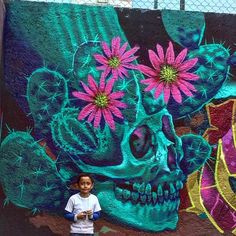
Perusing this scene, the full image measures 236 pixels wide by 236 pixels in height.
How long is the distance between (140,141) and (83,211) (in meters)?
1.27

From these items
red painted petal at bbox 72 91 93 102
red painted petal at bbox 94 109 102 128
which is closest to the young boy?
red painted petal at bbox 94 109 102 128

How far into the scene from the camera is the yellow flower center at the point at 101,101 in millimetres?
6141

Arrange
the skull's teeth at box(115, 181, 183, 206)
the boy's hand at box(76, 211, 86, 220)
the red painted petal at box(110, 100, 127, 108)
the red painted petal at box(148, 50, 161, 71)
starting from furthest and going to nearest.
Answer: the red painted petal at box(148, 50, 161, 71) < the red painted petal at box(110, 100, 127, 108) < the skull's teeth at box(115, 181, 183, 206) < the boy's hand at box(76, 211, 86, 220)

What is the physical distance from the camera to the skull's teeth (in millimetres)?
6055

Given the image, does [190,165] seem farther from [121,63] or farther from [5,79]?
[5,79]

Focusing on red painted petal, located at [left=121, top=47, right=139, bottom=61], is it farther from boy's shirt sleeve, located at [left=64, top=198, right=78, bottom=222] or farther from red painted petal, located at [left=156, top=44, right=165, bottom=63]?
boy's shirt sleeve, located at [left=64, top=198, right=78, bottom=222]

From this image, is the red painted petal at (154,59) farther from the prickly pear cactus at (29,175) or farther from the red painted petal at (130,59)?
the prickly pear cactus at (29,175)

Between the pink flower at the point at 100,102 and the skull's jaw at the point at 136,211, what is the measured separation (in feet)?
2.65

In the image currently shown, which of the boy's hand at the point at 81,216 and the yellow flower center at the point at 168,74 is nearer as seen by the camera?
the boy's hand at the point at 81,216

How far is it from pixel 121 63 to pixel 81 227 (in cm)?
211

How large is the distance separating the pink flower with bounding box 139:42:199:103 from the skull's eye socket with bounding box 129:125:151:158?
0.46 meters

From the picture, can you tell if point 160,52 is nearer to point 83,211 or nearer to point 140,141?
point 140,141

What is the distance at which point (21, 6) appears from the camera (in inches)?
242

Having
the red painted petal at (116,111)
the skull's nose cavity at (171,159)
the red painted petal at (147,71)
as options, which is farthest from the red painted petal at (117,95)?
the skull's nose cavity at (171,159)
